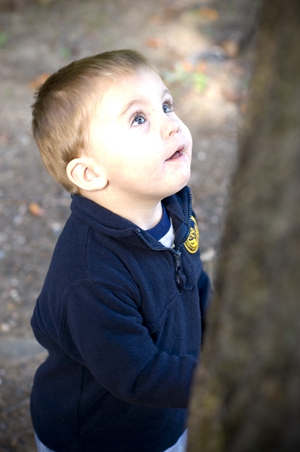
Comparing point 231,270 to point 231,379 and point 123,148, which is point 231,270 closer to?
point 231,379

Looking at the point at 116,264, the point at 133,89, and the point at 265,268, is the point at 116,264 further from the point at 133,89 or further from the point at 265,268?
the point at 265,268

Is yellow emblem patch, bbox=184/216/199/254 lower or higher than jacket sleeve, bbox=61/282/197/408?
higher

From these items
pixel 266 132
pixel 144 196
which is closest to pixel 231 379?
pixel 266 132

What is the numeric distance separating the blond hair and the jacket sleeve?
430 millimetres

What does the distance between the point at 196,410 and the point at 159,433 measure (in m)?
1.16

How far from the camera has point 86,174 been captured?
1688 mm

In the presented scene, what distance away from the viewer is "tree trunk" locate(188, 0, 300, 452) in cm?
69

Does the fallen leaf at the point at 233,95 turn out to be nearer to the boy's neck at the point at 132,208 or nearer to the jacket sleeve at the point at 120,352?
the boy's neck at the point at 132,208

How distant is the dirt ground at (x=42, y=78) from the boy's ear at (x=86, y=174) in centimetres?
166

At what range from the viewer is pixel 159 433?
192 centimetres

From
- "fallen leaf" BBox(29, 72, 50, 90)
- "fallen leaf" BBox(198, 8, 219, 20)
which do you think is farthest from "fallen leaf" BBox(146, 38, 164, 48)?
"fallen leaf" BBox(29, 72, 50, 90)

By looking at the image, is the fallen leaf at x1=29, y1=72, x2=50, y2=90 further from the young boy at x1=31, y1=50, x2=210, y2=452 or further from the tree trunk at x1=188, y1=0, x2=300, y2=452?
the tree trunk at x1=188, y1=0, x2=300, y2=452

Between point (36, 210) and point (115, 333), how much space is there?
8.40ft

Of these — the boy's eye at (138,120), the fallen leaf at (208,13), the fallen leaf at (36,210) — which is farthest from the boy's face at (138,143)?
the fallen leaf at (208,13)
